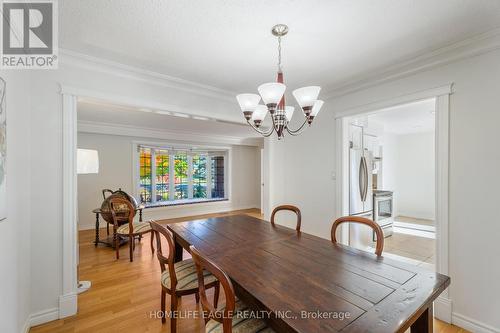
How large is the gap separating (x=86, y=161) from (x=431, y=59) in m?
4.15

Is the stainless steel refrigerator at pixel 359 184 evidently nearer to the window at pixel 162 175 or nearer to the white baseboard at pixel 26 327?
the white baseboard at pixel 26 327

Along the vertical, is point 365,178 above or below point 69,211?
above

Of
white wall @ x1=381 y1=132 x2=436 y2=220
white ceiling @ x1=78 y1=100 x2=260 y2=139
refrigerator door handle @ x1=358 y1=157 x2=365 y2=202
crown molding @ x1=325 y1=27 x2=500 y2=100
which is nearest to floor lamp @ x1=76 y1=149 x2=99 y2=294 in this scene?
white ceiling @ x1=78 y1=100 x2=260 y2=139

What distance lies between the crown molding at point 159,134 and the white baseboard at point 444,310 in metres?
5.68

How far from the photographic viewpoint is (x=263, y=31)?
1.73 metres

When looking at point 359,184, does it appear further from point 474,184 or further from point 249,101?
point 249,101

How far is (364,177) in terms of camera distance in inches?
140

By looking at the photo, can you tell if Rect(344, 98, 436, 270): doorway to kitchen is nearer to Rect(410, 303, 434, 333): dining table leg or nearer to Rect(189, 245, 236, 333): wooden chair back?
Rect(410, 303, 434, 333): dining table leg

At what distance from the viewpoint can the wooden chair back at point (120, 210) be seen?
3.38 m

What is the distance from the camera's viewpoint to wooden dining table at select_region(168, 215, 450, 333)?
910 millimetres

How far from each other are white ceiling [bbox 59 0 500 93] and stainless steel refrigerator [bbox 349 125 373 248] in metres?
1.29

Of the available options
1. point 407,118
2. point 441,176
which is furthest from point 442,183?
point 407,118

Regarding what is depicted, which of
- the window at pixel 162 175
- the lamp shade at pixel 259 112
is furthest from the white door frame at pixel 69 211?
the window at pixel 162 175

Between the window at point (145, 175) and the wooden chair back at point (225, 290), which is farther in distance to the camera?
the window at point (145, 175)
